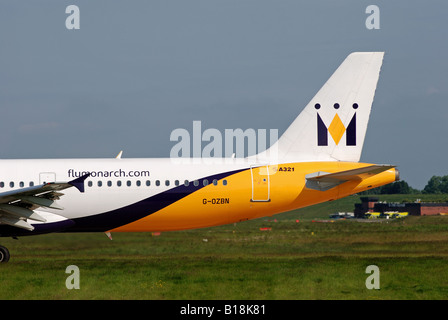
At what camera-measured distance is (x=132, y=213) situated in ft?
86.8

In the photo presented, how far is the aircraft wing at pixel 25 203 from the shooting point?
78.2ft

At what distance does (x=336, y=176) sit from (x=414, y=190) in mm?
129176

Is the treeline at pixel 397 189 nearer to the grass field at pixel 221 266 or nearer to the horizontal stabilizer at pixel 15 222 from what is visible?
the grass field at pixel 221 266

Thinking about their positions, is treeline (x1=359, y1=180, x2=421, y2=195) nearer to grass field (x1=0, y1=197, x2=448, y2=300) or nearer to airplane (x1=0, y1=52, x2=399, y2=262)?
grass field (x1=0, y1=197, x2=448, y2=300)

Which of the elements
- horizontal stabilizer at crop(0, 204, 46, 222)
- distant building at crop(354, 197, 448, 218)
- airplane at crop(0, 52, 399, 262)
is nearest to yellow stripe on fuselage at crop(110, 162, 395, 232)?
airplane at crop(0, 52, 399, 262)

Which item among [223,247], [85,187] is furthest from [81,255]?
[223,247]

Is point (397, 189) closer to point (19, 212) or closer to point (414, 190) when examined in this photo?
point (414, 190)

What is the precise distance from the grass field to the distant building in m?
62.9

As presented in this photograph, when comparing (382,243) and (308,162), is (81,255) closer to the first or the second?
(308,162)

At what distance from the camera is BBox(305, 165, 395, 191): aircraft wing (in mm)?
25375

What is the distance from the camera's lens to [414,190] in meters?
149
